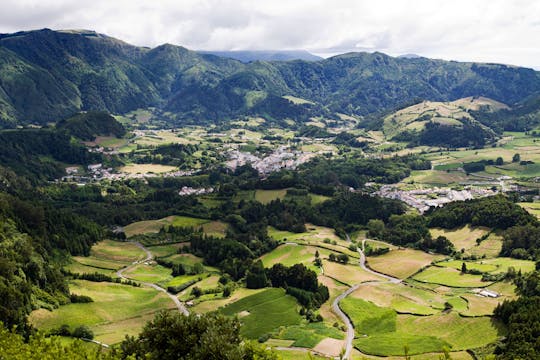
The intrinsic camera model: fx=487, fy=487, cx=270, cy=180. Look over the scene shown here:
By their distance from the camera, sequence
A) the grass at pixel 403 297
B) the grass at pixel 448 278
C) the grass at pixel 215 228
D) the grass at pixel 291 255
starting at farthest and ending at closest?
the grass at pixel 215 228 < the grass at pixel 291 255 < the grass at pixel 448 278 < the grass at pixel 403 297

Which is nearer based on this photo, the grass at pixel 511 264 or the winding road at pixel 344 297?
the winding road at pixel 344 297

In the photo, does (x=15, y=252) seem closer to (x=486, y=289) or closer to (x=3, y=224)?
(x=3, y=224)

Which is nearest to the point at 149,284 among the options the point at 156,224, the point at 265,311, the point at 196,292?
the point at 196,292

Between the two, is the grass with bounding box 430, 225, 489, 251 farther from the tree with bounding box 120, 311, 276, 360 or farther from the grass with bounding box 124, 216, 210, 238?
the tree with bounding box 120, 311, 276, 360

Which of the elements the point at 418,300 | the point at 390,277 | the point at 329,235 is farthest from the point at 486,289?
the point at 329,235

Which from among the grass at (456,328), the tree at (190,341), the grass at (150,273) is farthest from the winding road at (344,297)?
the grass at (150,273)

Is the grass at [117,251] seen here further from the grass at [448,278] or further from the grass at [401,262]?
the grass at [448,278]

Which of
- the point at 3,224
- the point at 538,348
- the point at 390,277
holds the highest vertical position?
the point at 3,224
